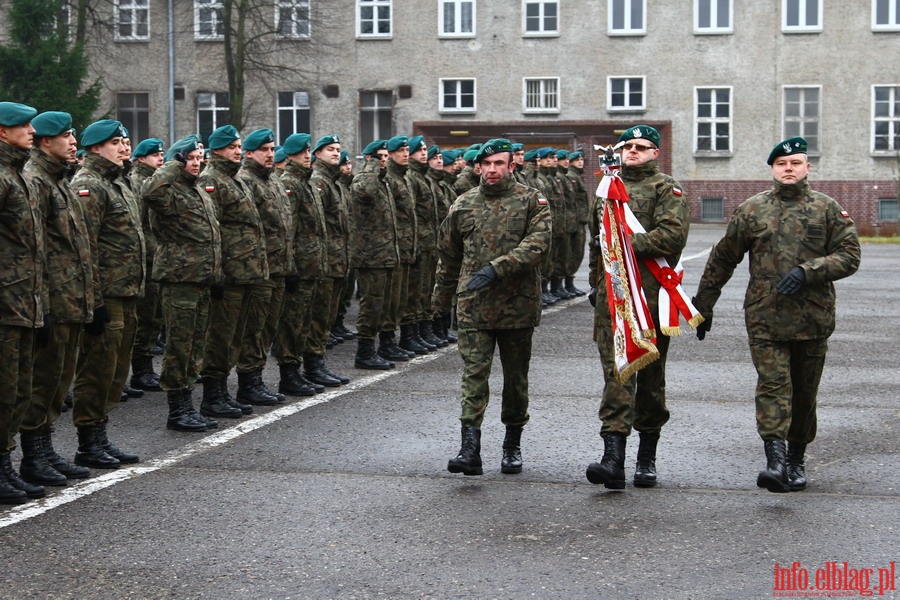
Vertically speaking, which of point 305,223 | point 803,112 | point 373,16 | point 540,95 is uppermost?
point 373,16

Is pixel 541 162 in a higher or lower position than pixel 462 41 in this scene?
lower

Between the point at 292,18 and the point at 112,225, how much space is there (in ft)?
130

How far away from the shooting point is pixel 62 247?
839cm

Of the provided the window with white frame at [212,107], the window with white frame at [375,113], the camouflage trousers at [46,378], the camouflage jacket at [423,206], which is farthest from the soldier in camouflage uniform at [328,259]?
the window with white frame at [212,107]

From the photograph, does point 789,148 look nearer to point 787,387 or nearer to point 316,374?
point 787,387

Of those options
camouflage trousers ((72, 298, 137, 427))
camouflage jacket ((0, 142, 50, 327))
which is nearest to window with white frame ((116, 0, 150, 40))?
camouflage trousers ((72, 298, 137, 427))

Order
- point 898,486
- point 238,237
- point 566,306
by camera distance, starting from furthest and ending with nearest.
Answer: point 566,306 → point 238,237 → point 898,486

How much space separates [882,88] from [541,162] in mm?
30475

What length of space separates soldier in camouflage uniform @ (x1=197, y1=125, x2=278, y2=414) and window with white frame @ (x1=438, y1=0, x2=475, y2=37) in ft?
128

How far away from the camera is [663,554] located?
261 inches

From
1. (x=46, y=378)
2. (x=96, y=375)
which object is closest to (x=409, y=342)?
(x=96, y=375)

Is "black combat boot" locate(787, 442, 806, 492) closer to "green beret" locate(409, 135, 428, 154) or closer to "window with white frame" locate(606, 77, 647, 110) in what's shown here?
"green beret" locate(409, 135, 428, 154)

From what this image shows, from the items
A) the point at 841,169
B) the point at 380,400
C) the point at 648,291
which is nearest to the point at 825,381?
the point at 380,400

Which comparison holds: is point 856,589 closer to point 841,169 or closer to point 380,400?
point 380,400
